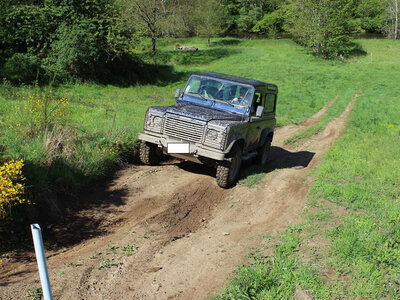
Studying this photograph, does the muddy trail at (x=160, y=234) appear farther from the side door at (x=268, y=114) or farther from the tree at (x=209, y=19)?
the tree at (x=209, y=19)

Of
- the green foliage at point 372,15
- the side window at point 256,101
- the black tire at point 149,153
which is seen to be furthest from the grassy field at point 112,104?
the green foliage at point 372,15

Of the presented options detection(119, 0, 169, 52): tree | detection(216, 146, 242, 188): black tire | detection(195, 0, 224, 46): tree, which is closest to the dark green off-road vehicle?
detection(216, 146, 242, 188): black tire

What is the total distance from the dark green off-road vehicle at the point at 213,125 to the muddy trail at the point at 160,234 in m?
0.55

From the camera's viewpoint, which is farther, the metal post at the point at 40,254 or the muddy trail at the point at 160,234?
the muddy trail at the point at 160,234

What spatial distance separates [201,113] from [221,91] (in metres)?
1.16

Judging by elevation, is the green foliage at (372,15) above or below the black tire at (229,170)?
above

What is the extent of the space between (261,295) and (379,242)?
2.22m

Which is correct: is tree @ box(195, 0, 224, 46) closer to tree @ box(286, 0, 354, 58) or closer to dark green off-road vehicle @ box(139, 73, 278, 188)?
tree @ box(286, 0, 354, 58)

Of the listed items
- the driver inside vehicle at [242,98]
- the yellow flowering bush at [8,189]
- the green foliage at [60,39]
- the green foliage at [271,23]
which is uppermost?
the green foliage at [271,23]

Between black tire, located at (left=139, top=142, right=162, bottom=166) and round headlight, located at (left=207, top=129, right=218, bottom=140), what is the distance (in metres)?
1.63

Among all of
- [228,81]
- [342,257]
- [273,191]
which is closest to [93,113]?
[228,81]

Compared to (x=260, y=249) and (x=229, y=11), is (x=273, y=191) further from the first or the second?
(x=229, y=11)

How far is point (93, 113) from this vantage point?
11.0 metres

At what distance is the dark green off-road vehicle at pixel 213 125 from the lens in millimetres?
6828
